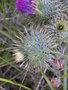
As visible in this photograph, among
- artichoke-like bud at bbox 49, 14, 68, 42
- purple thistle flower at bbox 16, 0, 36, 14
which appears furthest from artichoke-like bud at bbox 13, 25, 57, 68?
purple thistle flower at bbox 16, 0, 36, 14

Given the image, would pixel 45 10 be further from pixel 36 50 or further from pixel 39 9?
pixel 36 50

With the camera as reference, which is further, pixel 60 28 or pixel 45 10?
pixel 45 10

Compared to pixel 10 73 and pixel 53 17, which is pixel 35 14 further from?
pixel 10 73

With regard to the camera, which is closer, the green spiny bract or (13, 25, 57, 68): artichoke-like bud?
(13, 25, 57, 68): artichoke-like bud

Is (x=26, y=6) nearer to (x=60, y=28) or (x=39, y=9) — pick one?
(x=39, y=9)

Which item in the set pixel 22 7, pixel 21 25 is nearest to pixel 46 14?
pixel 22 7

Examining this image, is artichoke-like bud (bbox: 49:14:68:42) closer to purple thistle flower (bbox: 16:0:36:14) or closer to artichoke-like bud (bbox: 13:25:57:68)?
artichoke-like bud (bbox: 13:25:57:68)

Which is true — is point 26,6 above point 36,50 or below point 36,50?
above

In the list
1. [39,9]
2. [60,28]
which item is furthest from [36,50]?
[39,9]

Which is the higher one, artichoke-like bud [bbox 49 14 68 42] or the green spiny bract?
the green spiny bract
